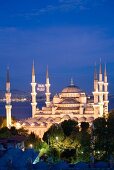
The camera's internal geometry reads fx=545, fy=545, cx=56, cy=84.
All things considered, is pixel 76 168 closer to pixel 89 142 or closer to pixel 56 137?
pixel 89 142

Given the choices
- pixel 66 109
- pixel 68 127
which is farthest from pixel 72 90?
pixel 68 127

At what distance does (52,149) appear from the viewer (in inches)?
1081

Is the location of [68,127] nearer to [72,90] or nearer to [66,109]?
[66,109]

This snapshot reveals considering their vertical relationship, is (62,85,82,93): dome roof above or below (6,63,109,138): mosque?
above

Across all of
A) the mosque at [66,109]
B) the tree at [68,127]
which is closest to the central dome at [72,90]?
the mosque at [66,109]

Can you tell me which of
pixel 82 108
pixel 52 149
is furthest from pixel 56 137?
pixel 82 108

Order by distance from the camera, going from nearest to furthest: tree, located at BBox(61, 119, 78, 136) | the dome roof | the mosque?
tree, located at BBox(61, 119, 78, 136) < the mosque < the dome roof

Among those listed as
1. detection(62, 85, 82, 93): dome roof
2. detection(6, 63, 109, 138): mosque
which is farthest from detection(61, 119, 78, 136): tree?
detection(62, 85, 82, 93): dome roof

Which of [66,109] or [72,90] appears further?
[72,90]

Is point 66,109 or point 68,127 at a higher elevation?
point 66,109

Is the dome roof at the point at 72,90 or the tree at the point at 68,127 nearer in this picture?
the tree at the point at 68,127

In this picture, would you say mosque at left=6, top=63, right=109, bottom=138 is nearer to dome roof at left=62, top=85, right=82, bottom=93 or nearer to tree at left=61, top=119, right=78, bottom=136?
dome roof at left=62, top=85, right=82, bottom=93

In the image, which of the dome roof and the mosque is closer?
the mosque

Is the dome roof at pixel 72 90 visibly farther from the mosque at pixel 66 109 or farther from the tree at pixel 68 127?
the tree at pixel 68 127
